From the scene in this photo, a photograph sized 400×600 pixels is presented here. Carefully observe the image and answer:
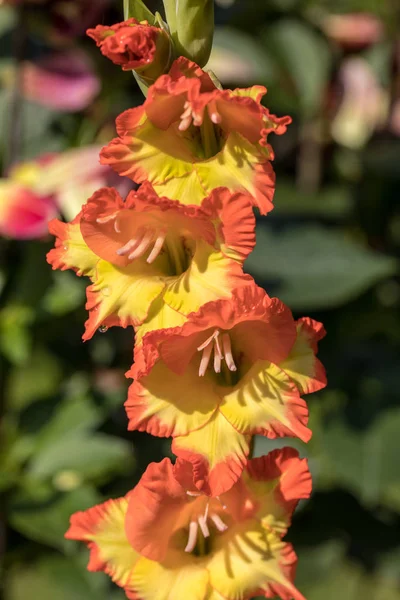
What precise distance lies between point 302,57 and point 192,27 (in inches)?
A: 30.5

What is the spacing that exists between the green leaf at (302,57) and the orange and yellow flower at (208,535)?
0.77 metres

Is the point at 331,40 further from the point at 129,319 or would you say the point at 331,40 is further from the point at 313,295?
the point at 129,319

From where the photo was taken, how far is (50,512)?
70 centimetres

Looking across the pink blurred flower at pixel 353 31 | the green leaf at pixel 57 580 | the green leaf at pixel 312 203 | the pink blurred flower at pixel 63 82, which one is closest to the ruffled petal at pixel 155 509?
the green leaf at pixel 57 580

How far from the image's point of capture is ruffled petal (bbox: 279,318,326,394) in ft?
1.12

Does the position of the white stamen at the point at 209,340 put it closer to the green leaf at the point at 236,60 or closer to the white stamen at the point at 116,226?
the white stamen at the point at 116,226

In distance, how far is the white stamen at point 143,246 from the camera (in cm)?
33

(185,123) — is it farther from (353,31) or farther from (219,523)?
(353,31)

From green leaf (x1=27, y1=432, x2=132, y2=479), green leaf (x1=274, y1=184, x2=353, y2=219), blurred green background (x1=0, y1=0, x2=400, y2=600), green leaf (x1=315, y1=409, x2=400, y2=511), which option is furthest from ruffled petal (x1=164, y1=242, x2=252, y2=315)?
green leaf (x1=274, y1=184, x2=353, y2=219)

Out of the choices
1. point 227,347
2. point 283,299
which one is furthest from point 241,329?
point 283,299

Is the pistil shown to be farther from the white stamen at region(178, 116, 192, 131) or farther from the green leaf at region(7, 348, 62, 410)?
the green leaf at region(7, 348, 62, 410)

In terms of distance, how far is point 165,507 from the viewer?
0.35m

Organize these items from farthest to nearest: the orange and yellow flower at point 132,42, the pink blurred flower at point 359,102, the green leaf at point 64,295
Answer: the pink blurred flower at point 359,102 → the green leaf at point 64,295 → the orange and yellow flower at point 132,42

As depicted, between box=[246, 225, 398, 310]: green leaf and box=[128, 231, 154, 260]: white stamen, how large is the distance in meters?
0.56
